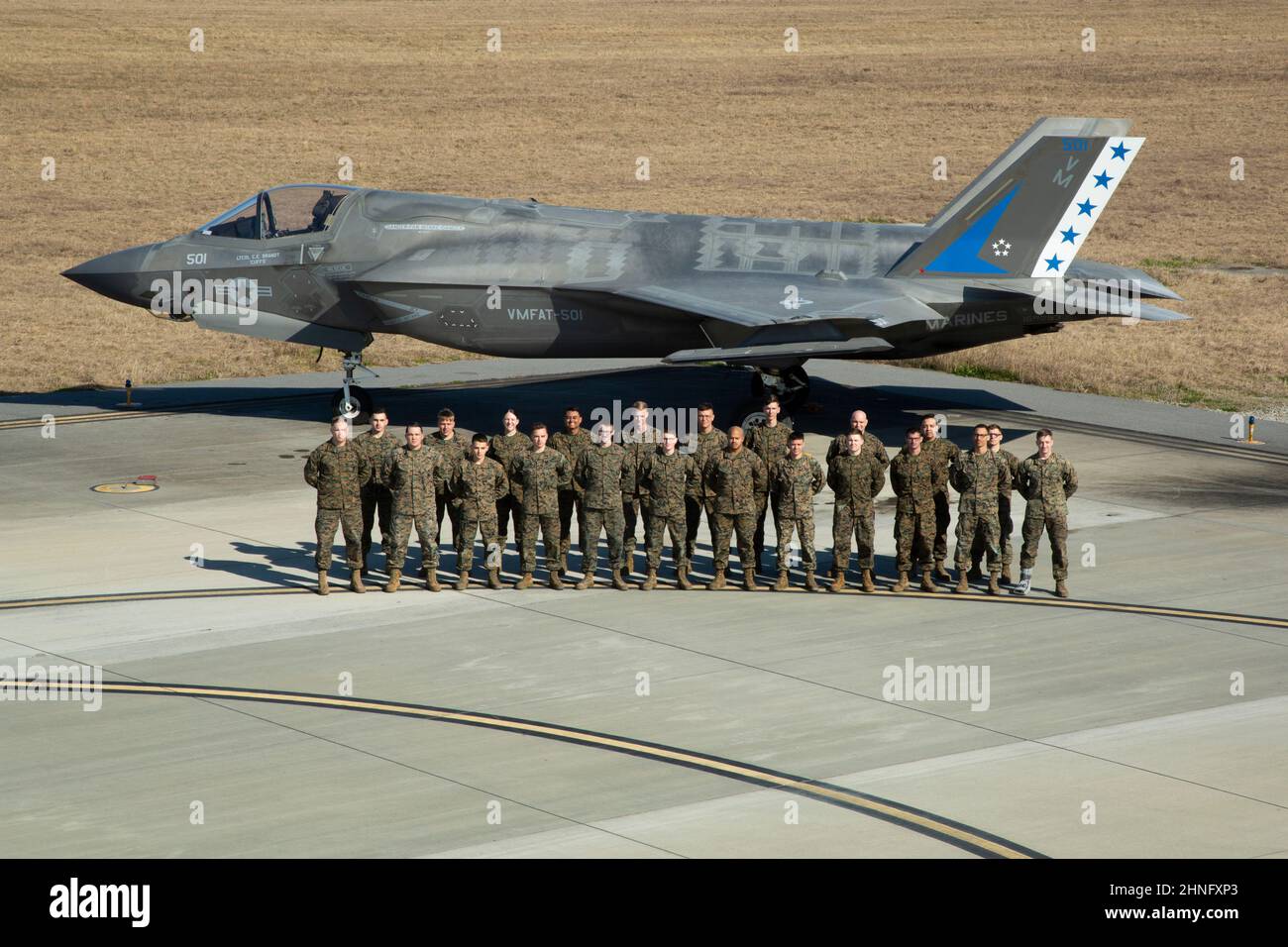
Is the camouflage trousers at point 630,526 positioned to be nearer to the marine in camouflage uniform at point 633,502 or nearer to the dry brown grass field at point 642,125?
the marine in camouflage uniform at point 633,502

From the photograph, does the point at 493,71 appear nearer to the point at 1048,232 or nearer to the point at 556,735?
the point at 1048,232

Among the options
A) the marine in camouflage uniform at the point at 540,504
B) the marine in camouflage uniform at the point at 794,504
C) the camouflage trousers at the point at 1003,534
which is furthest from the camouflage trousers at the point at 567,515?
the camouflage trousers at the point at 1003,534

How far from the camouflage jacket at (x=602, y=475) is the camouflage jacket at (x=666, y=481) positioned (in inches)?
10.2

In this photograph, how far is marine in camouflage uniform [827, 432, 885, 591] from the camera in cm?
1802

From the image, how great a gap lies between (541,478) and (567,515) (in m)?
0.84

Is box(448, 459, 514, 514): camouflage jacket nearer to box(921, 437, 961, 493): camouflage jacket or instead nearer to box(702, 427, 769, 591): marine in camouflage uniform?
box(702, 427, 769, 591): marine in camouflage uniform

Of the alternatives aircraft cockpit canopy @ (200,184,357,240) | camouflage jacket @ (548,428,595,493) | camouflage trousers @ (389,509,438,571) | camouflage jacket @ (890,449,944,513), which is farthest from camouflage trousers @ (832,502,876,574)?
aircraft cockpit canopy @ (200,184,357,240)

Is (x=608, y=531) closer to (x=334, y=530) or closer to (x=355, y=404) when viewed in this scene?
(x=334, y=530)

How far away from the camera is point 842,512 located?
18.1m

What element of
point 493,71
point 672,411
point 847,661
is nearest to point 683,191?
point 493,71

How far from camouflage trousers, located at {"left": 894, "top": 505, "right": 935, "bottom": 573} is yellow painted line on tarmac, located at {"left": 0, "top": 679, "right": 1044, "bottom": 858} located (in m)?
5.55

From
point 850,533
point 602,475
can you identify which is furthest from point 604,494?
point 850,533

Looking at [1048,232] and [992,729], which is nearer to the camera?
[992,729]
